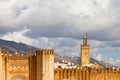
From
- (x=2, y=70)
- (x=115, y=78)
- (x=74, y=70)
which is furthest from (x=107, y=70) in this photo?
(x=2, y=70)

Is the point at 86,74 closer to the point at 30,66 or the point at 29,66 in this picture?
the point at 30,66

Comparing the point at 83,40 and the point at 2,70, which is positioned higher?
the point at 83,40

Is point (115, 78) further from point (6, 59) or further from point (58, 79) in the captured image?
point (6, 59)

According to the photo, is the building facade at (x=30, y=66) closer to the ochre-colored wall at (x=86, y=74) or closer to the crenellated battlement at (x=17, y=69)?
the crenellated battlement at (x=17, y=69)

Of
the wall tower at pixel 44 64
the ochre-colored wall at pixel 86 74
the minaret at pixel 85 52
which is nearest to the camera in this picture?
the wall tower at pixel 44 64

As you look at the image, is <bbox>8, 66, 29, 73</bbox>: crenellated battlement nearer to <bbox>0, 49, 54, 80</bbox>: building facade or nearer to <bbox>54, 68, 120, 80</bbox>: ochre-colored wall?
<bbox>0, 49, 54, 80</bbox>: building facade

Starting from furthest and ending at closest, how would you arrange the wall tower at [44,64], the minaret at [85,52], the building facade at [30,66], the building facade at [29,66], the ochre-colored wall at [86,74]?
the minaret at [85,52] → the ochre-colored wall at [86,74] → the wall tower at [44,64] → the building facade at [30,66] → the building facade at [29,66]

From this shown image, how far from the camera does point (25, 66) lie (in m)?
64.4

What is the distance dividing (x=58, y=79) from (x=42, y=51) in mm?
6493

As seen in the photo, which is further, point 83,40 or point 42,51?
point 83,40

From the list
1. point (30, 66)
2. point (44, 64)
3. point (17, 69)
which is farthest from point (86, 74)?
point (17, 69)

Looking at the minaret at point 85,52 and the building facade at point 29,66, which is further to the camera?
the minaret at point 85,52

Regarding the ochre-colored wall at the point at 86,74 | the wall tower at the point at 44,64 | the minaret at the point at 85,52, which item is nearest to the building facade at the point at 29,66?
the wall tower at the point at 44,64

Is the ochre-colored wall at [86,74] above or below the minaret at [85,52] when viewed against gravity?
below
